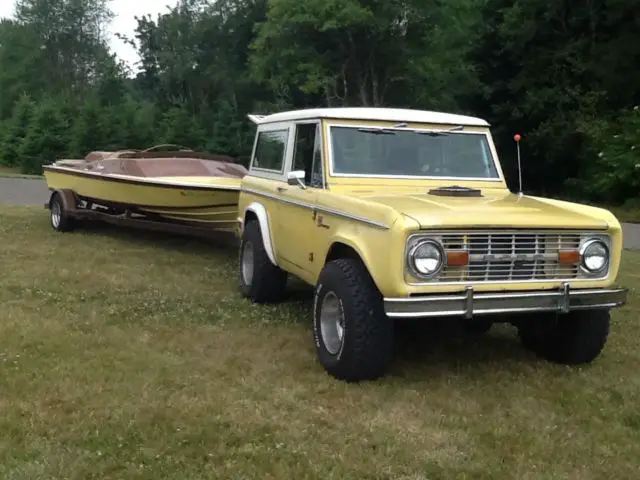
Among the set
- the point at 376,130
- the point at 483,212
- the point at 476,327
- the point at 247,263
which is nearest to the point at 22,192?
the point at 247,263

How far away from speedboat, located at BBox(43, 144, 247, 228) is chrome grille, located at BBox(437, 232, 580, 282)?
535 centimetres

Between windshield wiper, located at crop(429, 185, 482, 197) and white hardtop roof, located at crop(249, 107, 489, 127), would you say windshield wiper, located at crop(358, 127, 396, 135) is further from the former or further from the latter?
windshield wiper, located at crop(429, 185, 482, 197)

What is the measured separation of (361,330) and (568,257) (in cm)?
149

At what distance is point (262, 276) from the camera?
24.2 feet

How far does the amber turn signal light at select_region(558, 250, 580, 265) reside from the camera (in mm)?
5219

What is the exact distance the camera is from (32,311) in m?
6.82

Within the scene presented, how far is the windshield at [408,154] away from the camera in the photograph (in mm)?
6242

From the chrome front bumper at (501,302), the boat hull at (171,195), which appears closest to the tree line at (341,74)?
the boat hull at (171,195)

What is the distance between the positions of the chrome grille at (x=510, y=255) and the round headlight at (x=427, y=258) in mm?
66

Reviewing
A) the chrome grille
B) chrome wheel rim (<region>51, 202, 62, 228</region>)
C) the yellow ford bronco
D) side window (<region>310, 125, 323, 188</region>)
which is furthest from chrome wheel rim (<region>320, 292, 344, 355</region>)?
chrome wheel rim (<region>51, 202, 62, 228</region>)

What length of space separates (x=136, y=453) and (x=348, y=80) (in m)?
34.4

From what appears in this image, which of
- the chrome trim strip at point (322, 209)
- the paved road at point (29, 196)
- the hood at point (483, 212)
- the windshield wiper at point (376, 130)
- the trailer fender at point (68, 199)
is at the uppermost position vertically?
the windshield wiper at point (376, 130)

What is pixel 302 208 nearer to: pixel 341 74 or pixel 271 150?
pixel 271 150

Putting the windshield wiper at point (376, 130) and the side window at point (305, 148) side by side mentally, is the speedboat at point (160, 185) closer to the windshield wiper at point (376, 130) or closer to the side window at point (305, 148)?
the side window at point (305, 148)
